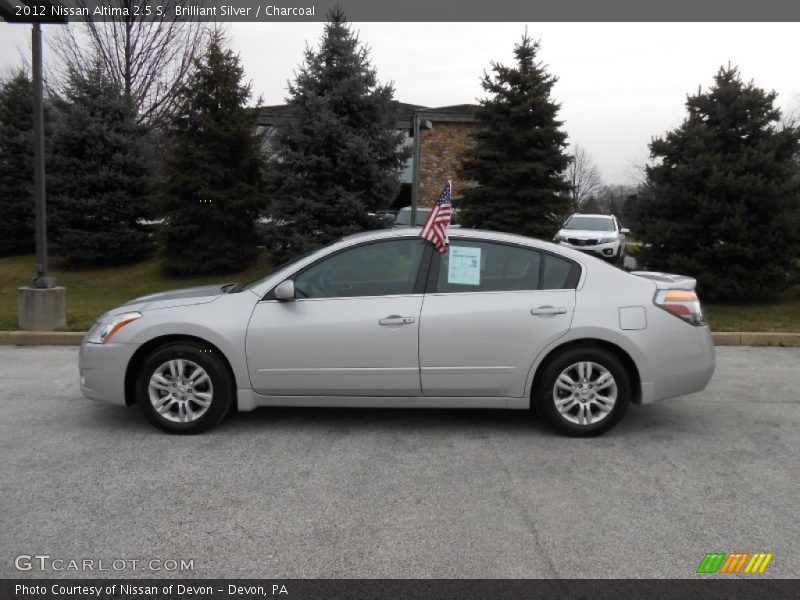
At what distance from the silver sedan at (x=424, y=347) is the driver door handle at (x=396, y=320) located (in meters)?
0.01

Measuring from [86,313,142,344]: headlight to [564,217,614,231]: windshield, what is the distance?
15.7 m

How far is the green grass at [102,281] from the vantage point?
12242 millimetres

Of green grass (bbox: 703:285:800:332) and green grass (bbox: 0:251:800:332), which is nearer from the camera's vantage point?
green grass (bbox: 703:285:800:332)

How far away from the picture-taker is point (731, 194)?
10.9 m

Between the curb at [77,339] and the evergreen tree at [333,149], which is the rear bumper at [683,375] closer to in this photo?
the curb at [77,339]

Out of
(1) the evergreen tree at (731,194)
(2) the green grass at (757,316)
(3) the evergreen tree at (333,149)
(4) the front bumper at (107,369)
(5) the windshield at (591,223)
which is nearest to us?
(4) the front bumper at (107,369)

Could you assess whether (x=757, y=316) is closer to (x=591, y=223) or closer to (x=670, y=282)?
Answer: (x=670, y=282)

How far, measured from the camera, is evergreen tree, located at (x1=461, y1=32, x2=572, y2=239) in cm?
1509

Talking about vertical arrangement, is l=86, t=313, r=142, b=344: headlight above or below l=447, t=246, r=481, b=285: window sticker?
below

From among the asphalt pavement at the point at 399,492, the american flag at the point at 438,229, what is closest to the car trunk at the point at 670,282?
Answer: the asphalt pavement at the point at 399,492


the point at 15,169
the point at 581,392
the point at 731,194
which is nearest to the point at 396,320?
the point at 581,392

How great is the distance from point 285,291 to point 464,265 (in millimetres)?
1359

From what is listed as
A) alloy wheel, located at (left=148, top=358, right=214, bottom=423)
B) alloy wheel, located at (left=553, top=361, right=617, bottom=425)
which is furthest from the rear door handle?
alloy wheel, located at (left=148, top=358, right=214, bottom=423)

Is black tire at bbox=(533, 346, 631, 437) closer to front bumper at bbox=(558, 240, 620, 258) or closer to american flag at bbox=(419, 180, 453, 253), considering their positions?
american flag at bbox=(419, 180, 453, 253)
